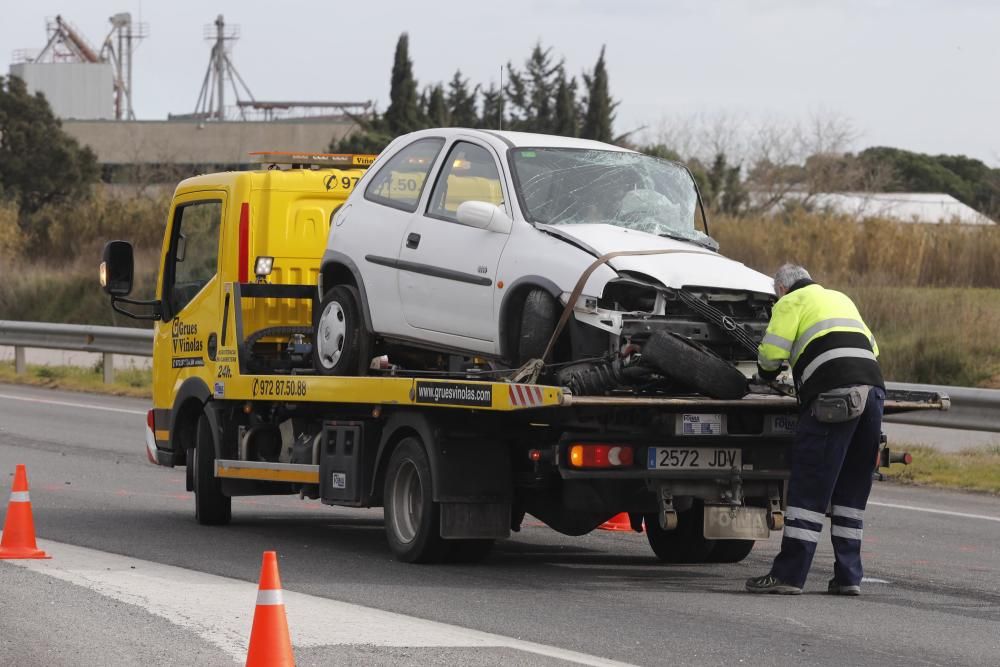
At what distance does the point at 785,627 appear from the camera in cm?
786

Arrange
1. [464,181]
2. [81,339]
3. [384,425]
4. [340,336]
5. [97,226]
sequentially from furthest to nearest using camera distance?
[97,226], [81,339], [340,336], [384,425], [464,181]

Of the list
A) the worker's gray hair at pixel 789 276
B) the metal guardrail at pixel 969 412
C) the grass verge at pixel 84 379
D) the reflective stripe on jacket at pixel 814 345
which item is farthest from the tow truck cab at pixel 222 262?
the grass verge at pixel 84 379

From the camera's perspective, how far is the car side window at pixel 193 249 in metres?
12.4

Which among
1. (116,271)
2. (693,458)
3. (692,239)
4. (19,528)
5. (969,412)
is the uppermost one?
(692,239)

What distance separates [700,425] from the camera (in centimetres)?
880

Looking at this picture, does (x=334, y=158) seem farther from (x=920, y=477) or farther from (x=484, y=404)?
(x=920, y=477)

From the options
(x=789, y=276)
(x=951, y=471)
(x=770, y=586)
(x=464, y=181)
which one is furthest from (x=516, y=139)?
(x=951, y=471)

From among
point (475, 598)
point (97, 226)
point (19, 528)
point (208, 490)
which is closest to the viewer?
point (475, 598)

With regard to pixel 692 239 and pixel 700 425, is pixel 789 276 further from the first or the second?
pixel 692 239

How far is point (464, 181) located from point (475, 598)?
8.91 ft

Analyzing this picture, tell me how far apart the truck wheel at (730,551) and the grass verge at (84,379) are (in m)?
14.2

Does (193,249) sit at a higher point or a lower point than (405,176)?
lower

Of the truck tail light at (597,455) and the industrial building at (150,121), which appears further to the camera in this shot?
the industrial building at (150,121)

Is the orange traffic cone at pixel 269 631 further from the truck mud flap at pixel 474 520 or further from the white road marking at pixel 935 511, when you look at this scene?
the white road marking at pixel 935 511
